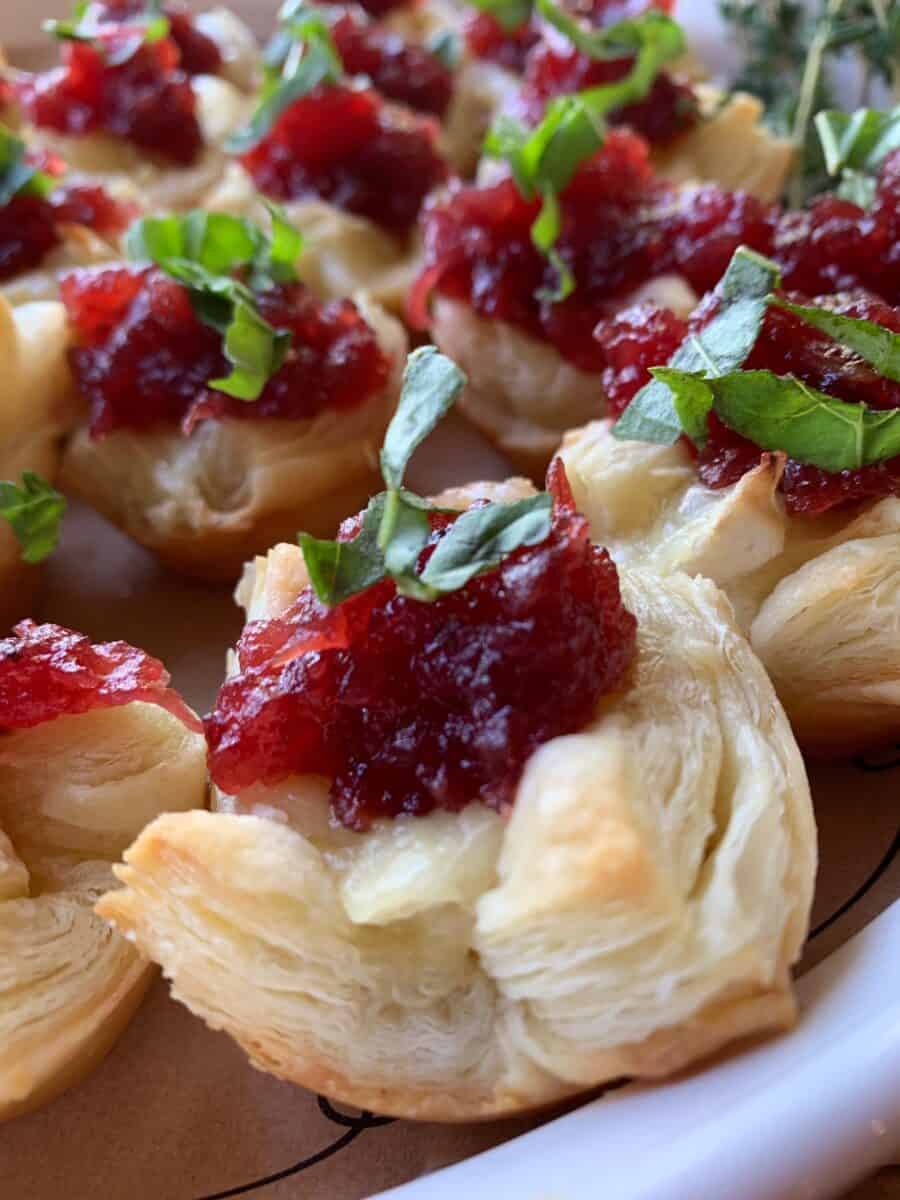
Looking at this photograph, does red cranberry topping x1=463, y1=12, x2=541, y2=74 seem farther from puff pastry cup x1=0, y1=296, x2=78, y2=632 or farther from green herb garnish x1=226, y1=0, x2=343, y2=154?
puff pastry cup x1=0, y1=296, x2=78, y2=632

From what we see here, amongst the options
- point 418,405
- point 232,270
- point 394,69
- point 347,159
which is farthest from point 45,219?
point 418,405

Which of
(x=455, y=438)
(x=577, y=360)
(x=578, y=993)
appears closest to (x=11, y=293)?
(x=455, y=438)

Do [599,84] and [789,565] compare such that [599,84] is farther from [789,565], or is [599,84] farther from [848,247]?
[789,565]

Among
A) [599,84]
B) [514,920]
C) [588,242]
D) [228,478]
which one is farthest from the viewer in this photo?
[599,84]

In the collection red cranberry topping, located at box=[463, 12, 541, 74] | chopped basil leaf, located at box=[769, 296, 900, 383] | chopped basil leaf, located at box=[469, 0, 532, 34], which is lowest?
red cranberry topping, located at box=[463, 12, 541, 74]

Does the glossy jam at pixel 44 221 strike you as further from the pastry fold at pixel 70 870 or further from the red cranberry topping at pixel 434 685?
the red cranberry topping at pixel 434 685

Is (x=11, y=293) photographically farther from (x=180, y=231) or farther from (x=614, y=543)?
(x=614, y=543)

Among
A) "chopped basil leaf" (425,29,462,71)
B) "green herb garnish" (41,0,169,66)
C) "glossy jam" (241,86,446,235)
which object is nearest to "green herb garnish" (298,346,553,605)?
"glossy jam" (241,86,446,235)
